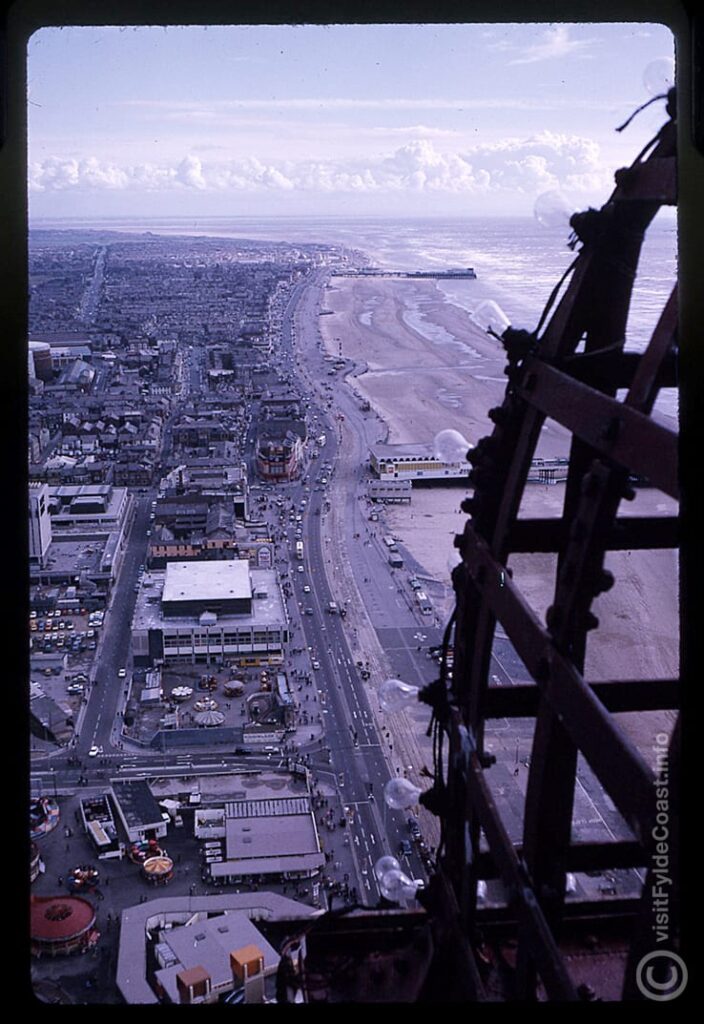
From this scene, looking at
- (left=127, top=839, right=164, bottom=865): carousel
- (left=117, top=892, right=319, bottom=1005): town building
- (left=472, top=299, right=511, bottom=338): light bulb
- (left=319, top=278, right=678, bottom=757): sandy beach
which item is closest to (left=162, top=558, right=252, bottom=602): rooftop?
(left=319, top=278, right=678, bottom=757): sandy beach

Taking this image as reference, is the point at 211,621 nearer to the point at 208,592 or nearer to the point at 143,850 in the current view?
the point at 208,592

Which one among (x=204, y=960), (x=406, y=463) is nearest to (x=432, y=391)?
(x=406, y=463)

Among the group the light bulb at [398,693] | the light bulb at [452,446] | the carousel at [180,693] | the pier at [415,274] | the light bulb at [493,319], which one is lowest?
the carousel at [180,693]

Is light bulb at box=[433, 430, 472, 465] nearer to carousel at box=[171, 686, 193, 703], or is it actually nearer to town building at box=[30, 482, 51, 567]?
town building at box=[30, 482, 51, 567]

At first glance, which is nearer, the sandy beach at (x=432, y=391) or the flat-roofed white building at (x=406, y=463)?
the sandy beach at (x=432, y=391)

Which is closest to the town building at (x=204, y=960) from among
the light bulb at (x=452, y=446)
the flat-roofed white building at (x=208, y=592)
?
the light bulb at (x=452, y=446)

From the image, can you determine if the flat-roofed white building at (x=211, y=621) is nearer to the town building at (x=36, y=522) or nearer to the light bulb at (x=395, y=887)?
the town building at (x=36, y=522)
